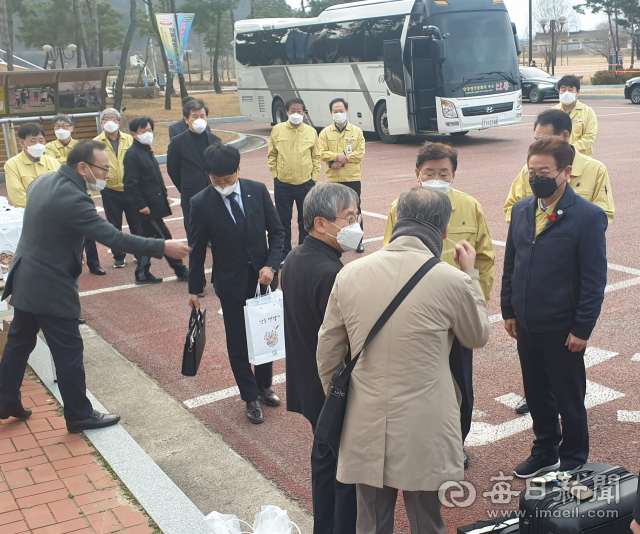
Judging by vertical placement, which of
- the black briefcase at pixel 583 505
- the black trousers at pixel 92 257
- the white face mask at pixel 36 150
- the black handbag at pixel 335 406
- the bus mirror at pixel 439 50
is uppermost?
the bus mirror at pixel 439 50

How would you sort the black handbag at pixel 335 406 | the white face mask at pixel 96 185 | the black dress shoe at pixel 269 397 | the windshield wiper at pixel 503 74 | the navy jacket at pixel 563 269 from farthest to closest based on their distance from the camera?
the windshield wiper at pixel 503 74 < the black dress shoe at pixel 269 397 < the white face mask at pixel 96 185 < the navy jacket at pixel 563 269 < the black handbag at pixel 335 406

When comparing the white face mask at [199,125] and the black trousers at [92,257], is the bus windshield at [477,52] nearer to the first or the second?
the white face mask at [199,125]

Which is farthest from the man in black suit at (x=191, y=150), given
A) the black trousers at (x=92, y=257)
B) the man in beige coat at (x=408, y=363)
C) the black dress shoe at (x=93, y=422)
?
the man in beige coat at (x=408, y=363)

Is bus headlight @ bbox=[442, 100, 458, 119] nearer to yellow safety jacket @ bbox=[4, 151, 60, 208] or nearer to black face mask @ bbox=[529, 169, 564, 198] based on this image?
yellow safety jacket @ bbox=[4, 151, 60, 208]

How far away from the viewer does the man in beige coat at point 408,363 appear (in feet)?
9.04

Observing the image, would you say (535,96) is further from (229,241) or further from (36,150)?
(229,241)

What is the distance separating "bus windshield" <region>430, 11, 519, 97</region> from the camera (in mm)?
18469

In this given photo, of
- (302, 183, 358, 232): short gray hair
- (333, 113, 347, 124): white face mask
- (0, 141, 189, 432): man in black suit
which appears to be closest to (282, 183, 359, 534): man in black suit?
(302, 183, 358, 232): short gray hair

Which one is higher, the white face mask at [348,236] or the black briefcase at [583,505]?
the white face mask at [348,236]

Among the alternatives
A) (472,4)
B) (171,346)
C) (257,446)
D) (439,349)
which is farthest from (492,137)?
(439,349)

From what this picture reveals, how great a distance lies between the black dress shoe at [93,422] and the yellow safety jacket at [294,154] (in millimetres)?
4683

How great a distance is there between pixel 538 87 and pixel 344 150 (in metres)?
25.2

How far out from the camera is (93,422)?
4969 millimetres

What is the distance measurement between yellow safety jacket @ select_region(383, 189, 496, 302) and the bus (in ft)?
48.3
